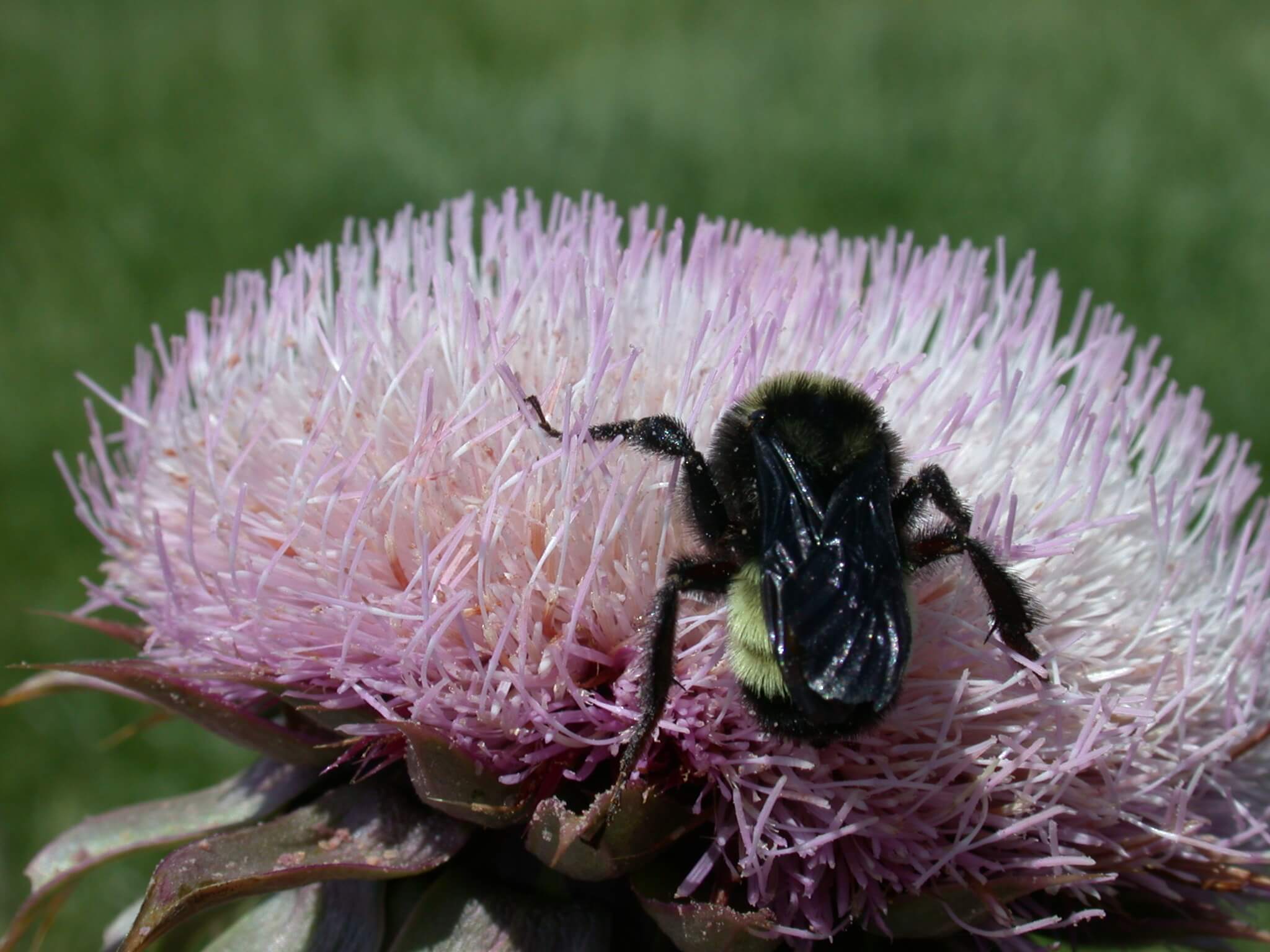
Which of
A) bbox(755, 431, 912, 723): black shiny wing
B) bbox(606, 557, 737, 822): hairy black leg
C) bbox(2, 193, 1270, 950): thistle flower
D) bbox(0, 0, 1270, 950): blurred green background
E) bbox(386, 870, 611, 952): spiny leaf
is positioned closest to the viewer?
bbox(755, 431, 912, 723): black shiny wing

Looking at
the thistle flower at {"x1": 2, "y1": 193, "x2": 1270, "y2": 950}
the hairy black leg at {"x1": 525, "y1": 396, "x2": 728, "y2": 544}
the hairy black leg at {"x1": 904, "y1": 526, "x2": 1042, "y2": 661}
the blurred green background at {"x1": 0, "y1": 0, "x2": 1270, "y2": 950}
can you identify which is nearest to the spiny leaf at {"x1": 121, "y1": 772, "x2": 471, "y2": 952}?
the thistle flower at {"x1": 2, "y1": 193, "x2": 1270, "y2": 950}

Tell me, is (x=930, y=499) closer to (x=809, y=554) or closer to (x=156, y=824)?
(x=809, y=554)

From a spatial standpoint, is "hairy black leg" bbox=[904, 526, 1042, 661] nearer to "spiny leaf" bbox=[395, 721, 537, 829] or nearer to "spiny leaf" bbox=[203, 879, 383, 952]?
"spiny leaf" bbox=[395, 721, 537, 829]

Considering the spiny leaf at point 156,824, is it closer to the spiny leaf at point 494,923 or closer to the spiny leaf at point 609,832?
the spiny leaf at point 494,923

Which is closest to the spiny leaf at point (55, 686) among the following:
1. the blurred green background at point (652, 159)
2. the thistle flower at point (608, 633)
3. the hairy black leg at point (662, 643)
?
the thistle flower at point (608, 633)

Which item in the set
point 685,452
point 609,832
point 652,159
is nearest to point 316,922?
point 609,832

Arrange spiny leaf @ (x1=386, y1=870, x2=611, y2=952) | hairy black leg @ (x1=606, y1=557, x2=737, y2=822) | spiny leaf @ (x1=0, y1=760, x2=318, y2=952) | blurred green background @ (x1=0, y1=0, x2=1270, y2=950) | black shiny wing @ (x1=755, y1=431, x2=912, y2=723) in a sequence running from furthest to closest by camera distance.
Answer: blurred green background @ (x1=0, y1=0, x2=1270, y2=950) → spiny leaf @ (x1=0, y1=760, x2=318, y2=952) → spiny leaf @ (x1=386, y1=870, x2=611, y2=952) → hairy black leg @ (x1=606, y1=557, x2=737, y2=822) → black shiny wing @ (x1=755, y1=431, x2=912, y2=723)
